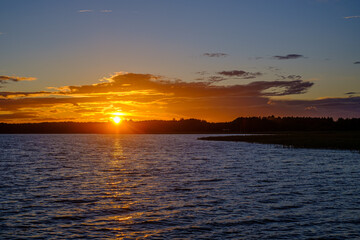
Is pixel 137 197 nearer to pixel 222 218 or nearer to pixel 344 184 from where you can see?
pixel 222 218

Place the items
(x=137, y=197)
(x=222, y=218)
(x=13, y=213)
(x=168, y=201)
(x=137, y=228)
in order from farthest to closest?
(x=137, y=197), (x=168, y=201), (x=13, y=213), (x=222, y=218), (x=137, y=228)

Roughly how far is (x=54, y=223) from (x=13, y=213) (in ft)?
14.5

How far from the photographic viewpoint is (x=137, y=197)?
2930 cm

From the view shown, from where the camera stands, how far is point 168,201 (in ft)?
89.8

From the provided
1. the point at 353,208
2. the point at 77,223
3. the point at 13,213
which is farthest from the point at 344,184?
the point at 13,213

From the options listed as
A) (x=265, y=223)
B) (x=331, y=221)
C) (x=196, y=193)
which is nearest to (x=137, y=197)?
(x=196, y=193)

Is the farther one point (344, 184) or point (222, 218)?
point (344, 184)

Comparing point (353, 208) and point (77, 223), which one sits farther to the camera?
point (353, 208)

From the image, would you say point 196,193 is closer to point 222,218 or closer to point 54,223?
point 222,218

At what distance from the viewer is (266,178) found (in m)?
40.0

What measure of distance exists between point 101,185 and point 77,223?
15249 millimetres

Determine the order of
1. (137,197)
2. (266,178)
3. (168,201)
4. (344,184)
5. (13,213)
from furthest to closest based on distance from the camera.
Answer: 1. (266,178)
2. (344,184)
3. (137,197)
4. (168,201)
5. (13,213)

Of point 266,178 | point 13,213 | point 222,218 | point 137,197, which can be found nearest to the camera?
point 222,218

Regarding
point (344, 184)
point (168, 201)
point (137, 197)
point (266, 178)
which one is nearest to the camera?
point (168, 201)
